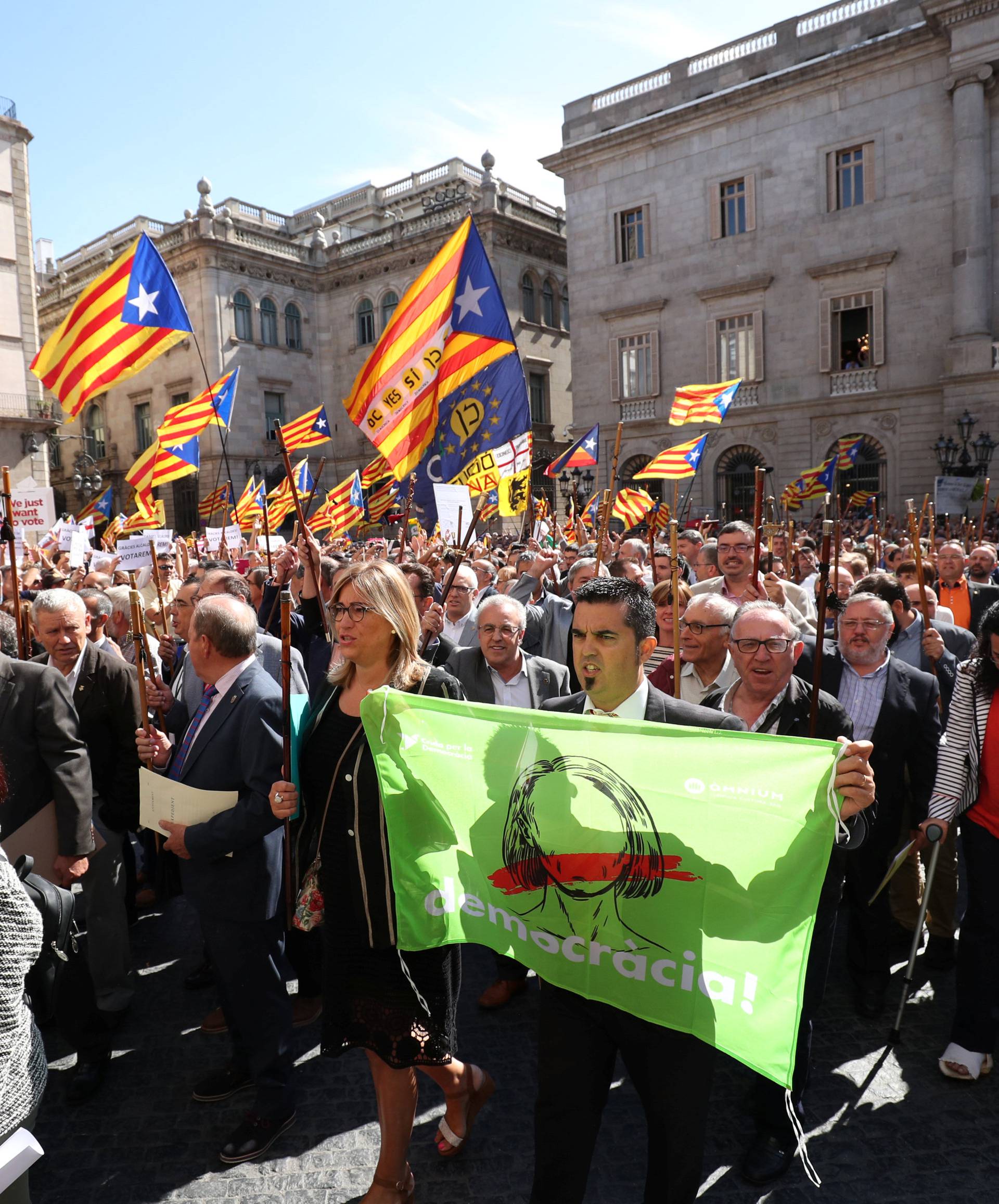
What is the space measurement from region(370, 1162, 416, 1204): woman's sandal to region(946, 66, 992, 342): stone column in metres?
25.8

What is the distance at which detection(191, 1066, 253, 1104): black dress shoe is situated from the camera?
3576 mm

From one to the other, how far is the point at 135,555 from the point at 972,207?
2427 centimetres

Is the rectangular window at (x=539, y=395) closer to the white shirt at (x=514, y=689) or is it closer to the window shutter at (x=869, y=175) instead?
the window shutter at (x=869, y=175)

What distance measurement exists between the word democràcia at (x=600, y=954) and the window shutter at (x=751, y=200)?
92.9 feet

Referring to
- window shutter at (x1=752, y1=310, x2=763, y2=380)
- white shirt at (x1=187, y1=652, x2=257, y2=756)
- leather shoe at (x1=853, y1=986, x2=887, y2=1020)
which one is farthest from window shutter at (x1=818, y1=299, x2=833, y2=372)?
white shirt at (x1=187, y1=652, x2=257, y2=756)

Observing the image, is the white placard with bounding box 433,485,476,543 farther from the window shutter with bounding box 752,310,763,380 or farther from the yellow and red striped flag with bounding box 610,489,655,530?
the window shutter with bounding box 752,310,763,380

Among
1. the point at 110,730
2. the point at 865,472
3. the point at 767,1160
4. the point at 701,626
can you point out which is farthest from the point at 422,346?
the point at 865,472

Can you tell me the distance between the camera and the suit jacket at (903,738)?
4184mm

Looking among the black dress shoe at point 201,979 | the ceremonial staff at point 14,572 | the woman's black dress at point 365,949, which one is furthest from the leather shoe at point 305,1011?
the ceremonial staff at point 14,572

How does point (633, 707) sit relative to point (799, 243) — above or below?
below

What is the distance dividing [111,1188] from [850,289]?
2787 cm

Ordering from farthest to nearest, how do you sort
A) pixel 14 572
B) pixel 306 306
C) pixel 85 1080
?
pixel 306 306, pixel 14 572, pixel 85 1080

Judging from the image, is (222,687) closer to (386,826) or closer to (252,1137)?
(386,826)

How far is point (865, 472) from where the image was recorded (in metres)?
25.9
